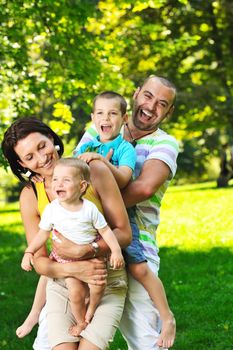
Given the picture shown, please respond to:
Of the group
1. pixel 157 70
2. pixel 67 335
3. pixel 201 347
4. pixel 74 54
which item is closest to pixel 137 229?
pixel 67 335

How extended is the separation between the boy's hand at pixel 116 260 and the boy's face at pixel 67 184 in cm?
36

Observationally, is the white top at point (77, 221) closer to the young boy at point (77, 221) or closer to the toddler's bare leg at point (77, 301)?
the young boy at point (77, 221)

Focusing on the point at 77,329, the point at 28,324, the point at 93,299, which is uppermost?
the point at 93,299

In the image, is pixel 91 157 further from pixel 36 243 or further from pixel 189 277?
pixel 189 277

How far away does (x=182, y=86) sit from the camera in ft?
83.8

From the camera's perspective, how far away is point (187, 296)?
381 inches

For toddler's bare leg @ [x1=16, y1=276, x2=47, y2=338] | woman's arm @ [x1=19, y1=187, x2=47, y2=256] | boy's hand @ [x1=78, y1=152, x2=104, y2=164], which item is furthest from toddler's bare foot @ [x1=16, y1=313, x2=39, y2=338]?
boy's hand @ [x1=78, y1=152, x2=104, y2=164]

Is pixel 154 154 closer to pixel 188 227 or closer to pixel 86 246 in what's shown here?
pixel 86 246

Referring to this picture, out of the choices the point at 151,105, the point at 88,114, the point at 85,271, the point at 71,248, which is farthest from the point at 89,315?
the point at 88,114

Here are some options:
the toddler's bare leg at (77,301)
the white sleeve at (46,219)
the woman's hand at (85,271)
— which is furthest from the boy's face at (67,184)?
the toddler's bare leg at (77,301)

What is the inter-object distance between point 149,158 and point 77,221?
2.49 ft

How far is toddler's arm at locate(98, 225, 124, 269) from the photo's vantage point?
409 cm

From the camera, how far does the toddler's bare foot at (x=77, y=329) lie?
4191mm

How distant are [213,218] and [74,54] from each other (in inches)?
215
